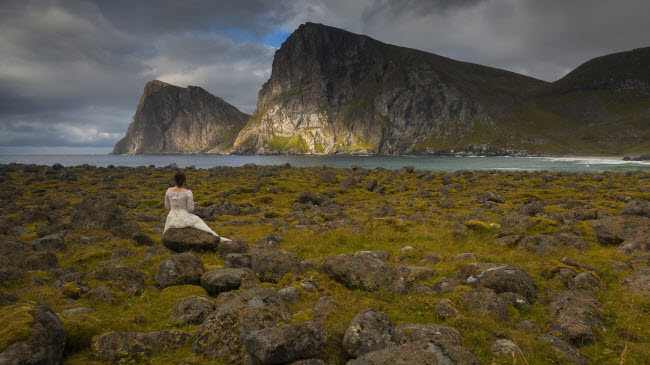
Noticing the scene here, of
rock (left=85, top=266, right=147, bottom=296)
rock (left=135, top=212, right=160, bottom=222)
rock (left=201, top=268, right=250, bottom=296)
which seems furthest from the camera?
rock (left=135, top=212, right=160, bottom=222)

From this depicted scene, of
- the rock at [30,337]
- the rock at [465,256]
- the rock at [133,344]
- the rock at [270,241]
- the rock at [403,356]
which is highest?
the rock at [30,337]

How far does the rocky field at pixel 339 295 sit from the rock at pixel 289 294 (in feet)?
0.12

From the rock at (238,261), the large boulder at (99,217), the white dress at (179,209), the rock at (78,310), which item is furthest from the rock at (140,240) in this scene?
the rock at (78,310)

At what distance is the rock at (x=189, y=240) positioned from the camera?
1165 cm

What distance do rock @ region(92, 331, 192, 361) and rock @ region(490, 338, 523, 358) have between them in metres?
5.96

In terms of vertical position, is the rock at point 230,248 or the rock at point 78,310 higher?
the rock at point 78,310

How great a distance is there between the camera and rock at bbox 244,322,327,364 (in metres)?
4.67

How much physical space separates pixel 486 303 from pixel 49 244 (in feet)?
57.0

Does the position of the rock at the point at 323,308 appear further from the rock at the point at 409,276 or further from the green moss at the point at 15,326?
the green moss at the point at 15,326

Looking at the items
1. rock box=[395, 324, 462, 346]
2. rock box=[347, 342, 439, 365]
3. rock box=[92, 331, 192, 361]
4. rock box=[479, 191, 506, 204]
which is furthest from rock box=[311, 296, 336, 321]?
rock box=[479, 191, 506, 204]

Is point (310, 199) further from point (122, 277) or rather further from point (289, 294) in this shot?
point (289, 294)

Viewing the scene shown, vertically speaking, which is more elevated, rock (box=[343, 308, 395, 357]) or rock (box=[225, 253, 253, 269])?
rock (box=[343, 308, 395, 357])

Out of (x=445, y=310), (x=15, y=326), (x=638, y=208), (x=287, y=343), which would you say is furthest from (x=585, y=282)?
(x=15, y=326)

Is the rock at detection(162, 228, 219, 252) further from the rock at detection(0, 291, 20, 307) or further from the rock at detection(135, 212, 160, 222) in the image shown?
the rock at detection(135, 212, 160, 222)
